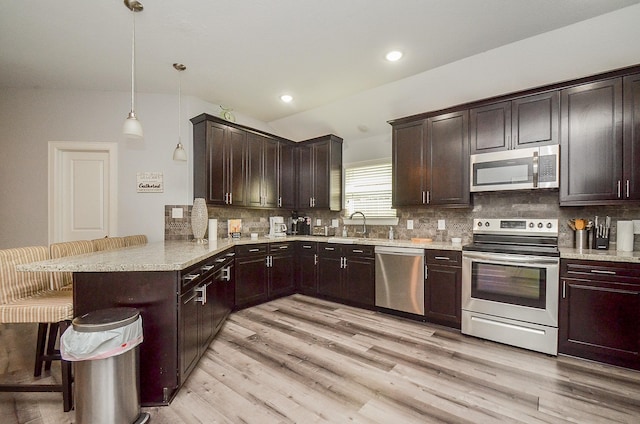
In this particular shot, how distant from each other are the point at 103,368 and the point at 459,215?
375 cm

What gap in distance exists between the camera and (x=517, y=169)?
297 centimetres

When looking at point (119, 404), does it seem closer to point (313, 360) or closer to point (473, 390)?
point (313, 360)

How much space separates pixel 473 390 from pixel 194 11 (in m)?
3.63

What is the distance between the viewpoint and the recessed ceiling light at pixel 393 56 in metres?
2.86

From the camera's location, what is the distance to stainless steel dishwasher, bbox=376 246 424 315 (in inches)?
133

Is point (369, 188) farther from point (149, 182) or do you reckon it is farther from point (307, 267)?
point (149, 182)

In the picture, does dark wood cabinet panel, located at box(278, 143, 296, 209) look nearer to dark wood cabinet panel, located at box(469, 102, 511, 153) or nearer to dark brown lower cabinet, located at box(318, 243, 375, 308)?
dark brown lower cabinet, located at box(318, 243, 375, 308)

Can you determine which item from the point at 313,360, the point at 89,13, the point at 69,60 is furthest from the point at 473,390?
the point at 69,60

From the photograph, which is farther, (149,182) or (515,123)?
(149,182)

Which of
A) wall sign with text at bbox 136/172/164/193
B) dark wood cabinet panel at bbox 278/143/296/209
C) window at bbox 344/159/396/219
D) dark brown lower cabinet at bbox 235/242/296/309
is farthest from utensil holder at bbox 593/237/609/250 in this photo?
wall sign with text at bbox 136/172/164/193

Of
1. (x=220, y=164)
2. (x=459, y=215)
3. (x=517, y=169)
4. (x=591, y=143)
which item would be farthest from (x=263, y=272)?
(x=591, y=143)

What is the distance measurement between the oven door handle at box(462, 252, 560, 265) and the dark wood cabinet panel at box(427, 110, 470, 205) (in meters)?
0.67

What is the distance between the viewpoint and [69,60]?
3025mm

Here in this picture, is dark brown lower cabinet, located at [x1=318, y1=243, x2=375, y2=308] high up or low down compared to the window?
down
